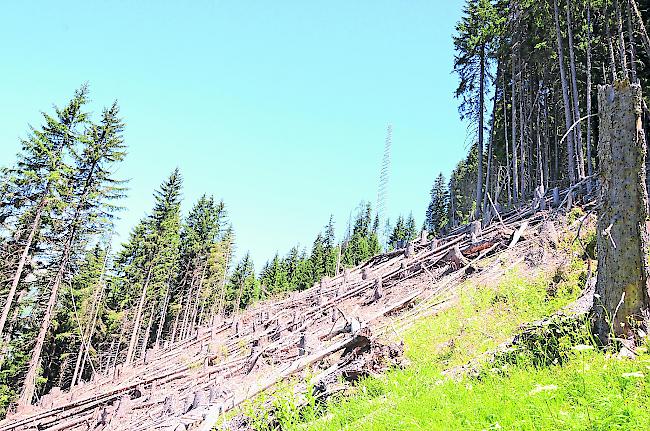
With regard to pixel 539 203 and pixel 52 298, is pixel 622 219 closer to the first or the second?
pixel 539 203

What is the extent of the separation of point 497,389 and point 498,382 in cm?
24

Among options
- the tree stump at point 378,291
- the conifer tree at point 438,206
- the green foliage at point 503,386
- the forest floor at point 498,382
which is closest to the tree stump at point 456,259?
the tree stump at point 378,291

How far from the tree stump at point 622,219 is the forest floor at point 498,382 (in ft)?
1.37

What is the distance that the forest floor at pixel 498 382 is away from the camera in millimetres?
3480

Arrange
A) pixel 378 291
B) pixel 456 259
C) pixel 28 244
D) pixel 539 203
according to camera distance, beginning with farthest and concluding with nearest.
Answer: pixel 28 244 → pixel 539 203 → pixel 378 291 → pixel 456 259

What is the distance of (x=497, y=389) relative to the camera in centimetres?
442

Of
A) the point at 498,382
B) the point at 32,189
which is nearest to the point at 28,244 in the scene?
the point at 32,189

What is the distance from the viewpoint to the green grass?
3402 millimetres

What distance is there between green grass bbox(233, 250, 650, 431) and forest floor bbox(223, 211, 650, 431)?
0.04 ft

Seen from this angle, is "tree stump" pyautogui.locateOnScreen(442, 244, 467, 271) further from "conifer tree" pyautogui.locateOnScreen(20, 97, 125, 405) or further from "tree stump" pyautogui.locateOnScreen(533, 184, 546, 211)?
"conifer tree" pyautogui.locateOnScreen(20, 97, 125, 405)

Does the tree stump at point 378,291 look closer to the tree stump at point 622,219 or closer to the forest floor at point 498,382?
the forest floor at point 498,382

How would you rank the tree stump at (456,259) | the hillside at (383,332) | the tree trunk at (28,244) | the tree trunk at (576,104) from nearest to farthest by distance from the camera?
the hillside at (383,332) → the tree stump at (456,259) → the tree trunk at (576,104) → the tree trunk at (28,244)

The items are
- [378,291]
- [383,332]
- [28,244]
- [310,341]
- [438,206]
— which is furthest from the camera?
[438,206]

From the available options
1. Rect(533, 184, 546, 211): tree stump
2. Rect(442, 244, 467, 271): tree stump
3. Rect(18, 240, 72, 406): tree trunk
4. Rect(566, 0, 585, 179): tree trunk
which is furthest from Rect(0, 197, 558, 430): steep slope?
Rect(18, 240, 72, 406): tree trunk
